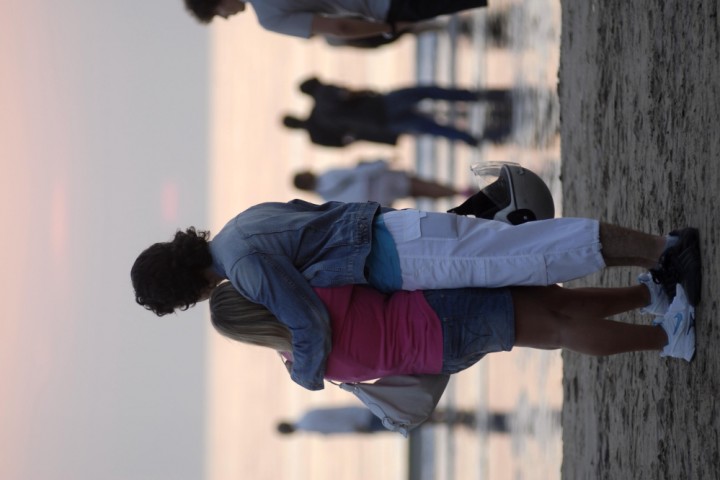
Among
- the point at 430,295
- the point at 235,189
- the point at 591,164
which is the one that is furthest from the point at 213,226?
the point at 430,295

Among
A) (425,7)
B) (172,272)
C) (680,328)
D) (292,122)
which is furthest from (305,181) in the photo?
(680,328)

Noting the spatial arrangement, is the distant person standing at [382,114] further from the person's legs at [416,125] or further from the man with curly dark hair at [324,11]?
the man with curly dark hair at [324,11]

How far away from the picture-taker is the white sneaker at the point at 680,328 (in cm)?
228

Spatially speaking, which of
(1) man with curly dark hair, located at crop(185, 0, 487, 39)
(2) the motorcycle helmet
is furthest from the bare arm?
(2) the motorcycle helmet

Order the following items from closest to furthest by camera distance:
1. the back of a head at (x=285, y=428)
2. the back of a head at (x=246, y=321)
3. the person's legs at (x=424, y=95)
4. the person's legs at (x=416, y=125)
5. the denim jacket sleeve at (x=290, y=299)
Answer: the denim jacket sleeve at (x=290, y=299)
the back of a head at (x=246, y=321)
the person's legs at (x=424, y=95)
the person's legs at (x=416, y=125)
the back of a head at (x=285, y=428)

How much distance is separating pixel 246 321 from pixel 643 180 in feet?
4.48

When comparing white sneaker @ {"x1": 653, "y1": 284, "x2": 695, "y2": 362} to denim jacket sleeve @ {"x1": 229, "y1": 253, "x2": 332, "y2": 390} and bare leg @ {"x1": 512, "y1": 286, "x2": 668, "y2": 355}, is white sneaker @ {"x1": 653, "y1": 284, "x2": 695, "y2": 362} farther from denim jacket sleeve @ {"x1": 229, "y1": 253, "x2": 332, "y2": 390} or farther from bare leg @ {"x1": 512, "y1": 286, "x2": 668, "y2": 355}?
denim jacket sleeve @ {"x1": 229, "y1": 253, "x2": 332, "y2": 390}

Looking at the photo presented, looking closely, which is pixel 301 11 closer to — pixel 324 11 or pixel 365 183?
pixel 324 11

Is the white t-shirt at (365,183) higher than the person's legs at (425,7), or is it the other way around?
the person's legs at (425,7)

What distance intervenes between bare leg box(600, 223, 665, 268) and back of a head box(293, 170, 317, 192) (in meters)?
2.98

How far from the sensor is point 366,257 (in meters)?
2.24

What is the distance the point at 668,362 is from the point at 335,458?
4526 mm

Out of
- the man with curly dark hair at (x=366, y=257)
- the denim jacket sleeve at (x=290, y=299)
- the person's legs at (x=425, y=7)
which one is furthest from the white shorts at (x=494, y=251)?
the person's legs at (x=425, y=7)

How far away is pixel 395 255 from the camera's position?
2.24 m
